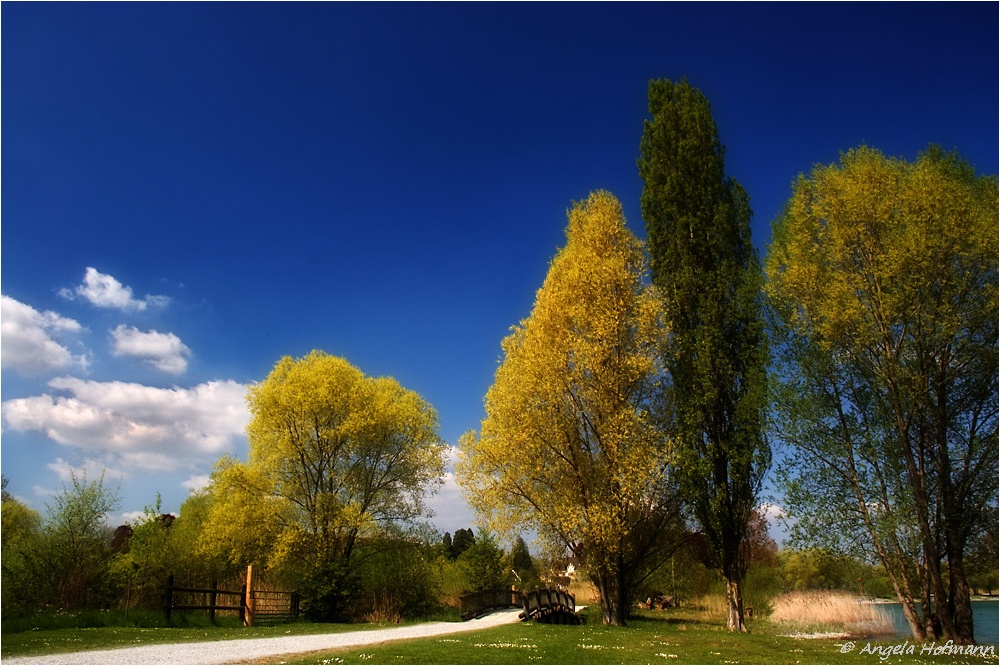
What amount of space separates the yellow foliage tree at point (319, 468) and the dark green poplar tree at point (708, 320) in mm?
13233

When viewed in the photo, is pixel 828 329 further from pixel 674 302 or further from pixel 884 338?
pixel 674 302

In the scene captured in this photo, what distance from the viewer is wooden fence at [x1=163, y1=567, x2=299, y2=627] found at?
16.8 m

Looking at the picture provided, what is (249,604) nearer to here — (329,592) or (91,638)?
(329,592)

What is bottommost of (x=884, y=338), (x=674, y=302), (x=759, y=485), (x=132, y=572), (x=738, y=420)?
(x=132, y=572)

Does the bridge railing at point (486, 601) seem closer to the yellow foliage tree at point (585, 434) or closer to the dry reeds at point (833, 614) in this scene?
the yellow foliage tree at point (585, 434)

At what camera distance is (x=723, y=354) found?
1742cm

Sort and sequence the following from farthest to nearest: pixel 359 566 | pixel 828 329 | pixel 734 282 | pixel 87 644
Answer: pixel 359 566, pixel 734 282, pixel 828 329, pixel 87 644

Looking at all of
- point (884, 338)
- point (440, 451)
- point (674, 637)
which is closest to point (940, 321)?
point (884, 338)

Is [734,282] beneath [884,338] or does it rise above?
above

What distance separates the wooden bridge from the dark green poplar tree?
6168mm

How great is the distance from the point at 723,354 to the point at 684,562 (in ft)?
29.3

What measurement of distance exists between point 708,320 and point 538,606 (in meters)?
10.8

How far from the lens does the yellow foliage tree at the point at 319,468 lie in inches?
968

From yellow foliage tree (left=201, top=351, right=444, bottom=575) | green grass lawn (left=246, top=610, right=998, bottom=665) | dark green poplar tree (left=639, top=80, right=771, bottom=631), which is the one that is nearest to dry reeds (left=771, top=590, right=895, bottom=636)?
dark green poplar tree (left=639, top=80, right=771, bottom=631)
